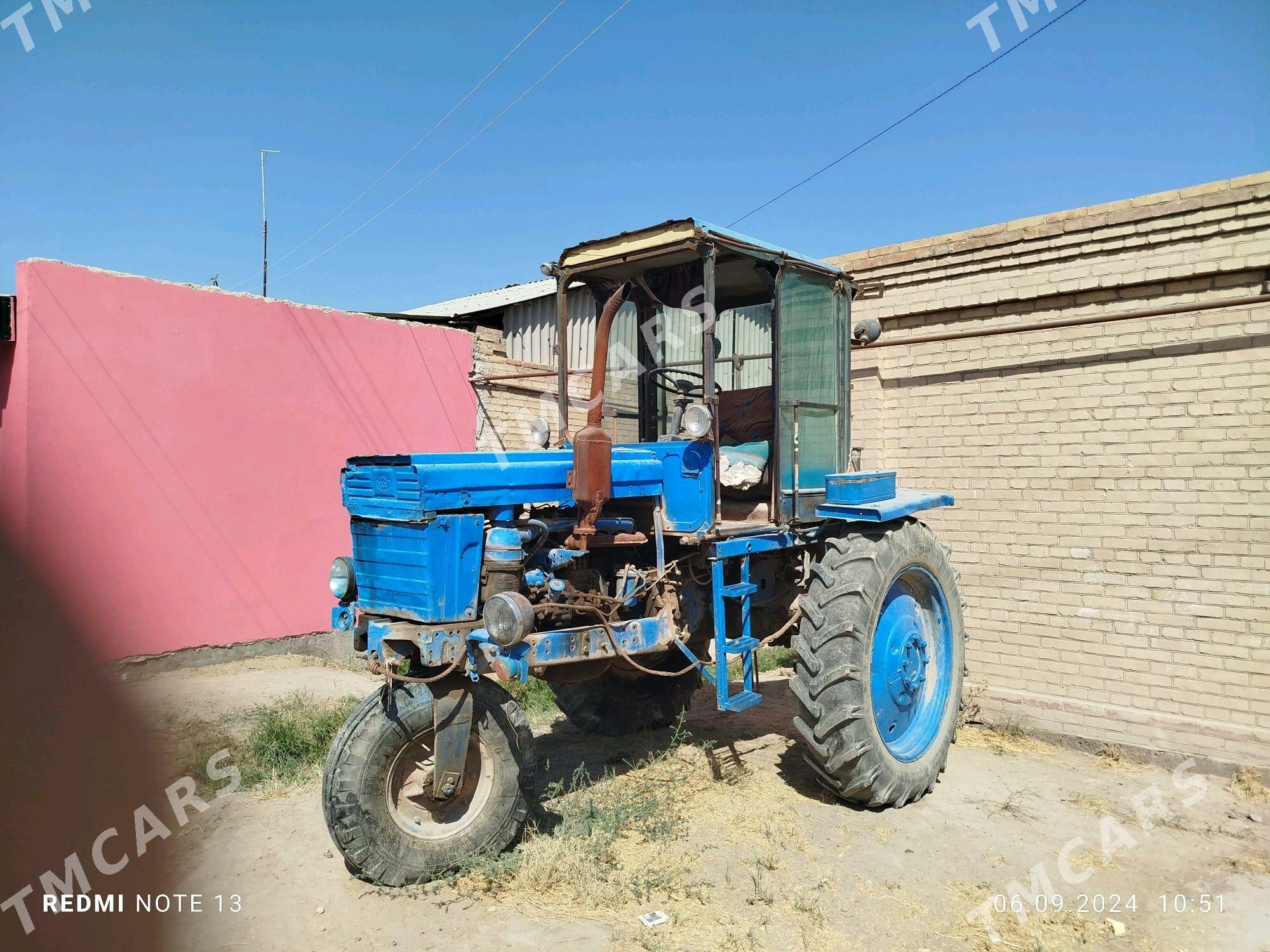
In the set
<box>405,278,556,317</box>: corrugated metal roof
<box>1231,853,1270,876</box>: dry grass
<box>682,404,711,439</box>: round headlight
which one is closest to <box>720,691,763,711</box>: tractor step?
<box>682,404,711,439</box>: round headlight

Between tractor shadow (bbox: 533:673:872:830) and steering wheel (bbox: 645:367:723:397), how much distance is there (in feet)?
7.13

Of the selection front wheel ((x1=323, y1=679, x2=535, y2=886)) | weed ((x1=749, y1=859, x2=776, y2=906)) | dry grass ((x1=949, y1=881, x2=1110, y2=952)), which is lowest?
dry grass ((x1=949, y1=881, x2=1110, y2=952))

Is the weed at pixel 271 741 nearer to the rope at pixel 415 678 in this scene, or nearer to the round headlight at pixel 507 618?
the rope at pixel 415 678

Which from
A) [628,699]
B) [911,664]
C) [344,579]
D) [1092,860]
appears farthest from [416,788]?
[1092,860]

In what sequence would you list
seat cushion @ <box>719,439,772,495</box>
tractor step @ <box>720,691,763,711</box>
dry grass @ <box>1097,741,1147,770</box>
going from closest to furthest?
tractor step @ <box>720,691,763,711</box> → seat cushion @ <box>719,439,772,495</box> → dry grass @ <box>1097,741,1147,770</box>

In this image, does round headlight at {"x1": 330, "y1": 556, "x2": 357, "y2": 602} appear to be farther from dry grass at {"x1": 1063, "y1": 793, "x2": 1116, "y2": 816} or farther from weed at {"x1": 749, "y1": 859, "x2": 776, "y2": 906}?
dry grass at {"x1": 1063, "y1": 793, "x2": 1116, "y2": 816}

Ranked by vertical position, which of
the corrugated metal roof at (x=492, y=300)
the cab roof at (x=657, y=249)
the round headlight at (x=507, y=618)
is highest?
the corrugated metal roof at (x=492, y=300)

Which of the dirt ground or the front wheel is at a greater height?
the front wheel

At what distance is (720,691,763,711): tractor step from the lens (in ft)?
13.4

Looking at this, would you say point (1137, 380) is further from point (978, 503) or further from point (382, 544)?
point (382, 544)

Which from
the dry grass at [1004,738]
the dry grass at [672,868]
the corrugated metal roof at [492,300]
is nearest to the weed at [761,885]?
the dry grass at [672,868]

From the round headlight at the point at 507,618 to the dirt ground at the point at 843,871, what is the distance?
42.2 inches

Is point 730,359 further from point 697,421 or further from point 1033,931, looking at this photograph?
point 1033,931

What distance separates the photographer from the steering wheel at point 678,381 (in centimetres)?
523
